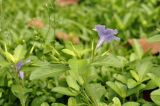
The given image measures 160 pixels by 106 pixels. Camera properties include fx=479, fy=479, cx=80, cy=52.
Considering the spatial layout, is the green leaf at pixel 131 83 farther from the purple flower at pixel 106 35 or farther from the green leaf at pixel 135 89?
the purple flower at pixel 106 35

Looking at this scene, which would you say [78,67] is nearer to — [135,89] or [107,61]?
[107,61]

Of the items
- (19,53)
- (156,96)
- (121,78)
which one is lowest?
(156,96)

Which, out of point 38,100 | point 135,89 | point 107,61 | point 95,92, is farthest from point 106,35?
point 38,100

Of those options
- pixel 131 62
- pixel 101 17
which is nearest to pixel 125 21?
pixel 101 17

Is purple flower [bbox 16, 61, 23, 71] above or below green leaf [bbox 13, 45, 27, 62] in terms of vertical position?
below

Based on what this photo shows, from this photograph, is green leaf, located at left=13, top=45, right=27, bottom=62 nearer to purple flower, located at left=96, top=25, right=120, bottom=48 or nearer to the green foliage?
the green foliage

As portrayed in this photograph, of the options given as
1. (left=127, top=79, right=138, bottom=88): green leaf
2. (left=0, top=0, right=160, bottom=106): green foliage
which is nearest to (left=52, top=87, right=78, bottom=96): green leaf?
(left=0, top=0, right=160, bottom=106): green foliage

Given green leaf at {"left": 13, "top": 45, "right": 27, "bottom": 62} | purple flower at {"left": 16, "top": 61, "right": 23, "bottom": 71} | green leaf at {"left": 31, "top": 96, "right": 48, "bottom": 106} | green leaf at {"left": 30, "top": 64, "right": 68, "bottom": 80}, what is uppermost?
green leaf at {"left": 13, "top": 45, "right": 27, "bottom": 62}

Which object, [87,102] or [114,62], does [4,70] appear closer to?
[87,102]
